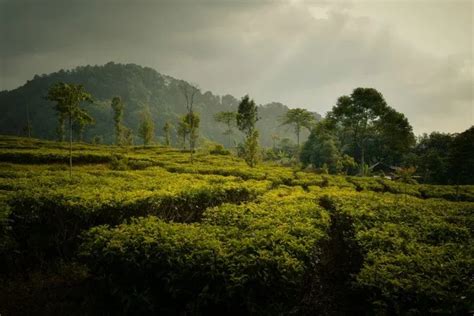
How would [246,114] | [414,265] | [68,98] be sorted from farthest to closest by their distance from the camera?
[246,114], [68,98], [414,265]

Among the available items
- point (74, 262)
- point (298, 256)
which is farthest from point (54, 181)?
point (298, 256)

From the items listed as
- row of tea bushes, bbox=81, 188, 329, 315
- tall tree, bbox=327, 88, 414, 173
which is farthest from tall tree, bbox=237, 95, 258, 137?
row of tea bushes, bbox=81, 188, 329, 315

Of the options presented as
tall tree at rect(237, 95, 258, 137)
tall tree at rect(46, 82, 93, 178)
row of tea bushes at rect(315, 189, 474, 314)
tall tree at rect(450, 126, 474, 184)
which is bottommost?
row of tea bushes at rect(315, 189, 474, 314)

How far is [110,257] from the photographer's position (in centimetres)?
573

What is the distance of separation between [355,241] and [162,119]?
19963 cm

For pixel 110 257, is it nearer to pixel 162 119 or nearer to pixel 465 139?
pixel 465 139

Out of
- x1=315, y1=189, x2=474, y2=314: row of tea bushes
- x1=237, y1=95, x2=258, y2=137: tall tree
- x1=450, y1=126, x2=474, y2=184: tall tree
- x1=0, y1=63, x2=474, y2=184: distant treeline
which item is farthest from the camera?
x1=237, y1=95, x2=258, y2=137: tall tree

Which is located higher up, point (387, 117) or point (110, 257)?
point (387, 117)

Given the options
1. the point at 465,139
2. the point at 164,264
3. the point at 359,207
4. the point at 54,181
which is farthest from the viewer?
the point at 465,139

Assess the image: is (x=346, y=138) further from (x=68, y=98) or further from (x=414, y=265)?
(x=414, y=265)

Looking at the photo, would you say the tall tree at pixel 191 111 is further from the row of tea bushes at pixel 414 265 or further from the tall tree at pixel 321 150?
the row of tea bushes at pixel 414 265

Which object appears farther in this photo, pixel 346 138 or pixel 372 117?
pixel 346 138

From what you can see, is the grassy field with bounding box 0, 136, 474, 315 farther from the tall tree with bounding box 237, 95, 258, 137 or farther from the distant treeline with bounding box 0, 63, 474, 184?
the tall tree with bounding box 237, 95, 258, 137

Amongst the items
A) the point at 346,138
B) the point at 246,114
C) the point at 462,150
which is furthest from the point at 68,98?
the point at 346,138
